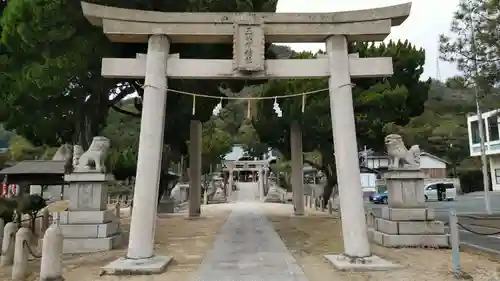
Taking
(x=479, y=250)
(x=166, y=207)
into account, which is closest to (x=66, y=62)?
(x=479, y=250)

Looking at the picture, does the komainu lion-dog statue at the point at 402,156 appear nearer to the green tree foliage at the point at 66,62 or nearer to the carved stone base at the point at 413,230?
the carved stone base at the point at 413,230

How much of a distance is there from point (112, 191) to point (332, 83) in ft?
106

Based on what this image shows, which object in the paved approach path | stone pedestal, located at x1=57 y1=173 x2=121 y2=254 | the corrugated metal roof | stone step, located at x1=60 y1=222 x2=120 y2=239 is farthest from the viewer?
the corrugated metal roof

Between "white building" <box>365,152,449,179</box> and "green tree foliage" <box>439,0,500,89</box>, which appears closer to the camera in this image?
"green tree foliage" <box>439,0,500,89</box>

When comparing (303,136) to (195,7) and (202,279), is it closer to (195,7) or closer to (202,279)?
(195,7)

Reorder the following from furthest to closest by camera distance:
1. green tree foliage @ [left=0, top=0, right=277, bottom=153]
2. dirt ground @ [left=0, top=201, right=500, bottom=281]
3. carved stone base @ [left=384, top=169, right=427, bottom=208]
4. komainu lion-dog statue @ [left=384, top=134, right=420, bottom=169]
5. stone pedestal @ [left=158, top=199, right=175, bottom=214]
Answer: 1. stone pedestal @ [left=158, top=199, right=175, bottom=214]
2. komainu lion-dog statue @ [left=384, top=134, right=420, bottom=169]
3. green tree foliage @ [left=0, top=0, right=277, bottom=153]
4. carved stone base @ [left=384, top=169, right=427, bottom=208]
5. dirt ground @ [left=0, top=201, right=500, bottom=281]

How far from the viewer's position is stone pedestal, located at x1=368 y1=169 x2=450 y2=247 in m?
10.0

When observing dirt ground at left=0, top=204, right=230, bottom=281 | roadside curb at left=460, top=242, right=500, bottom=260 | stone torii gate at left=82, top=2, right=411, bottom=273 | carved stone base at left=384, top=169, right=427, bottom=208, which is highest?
stone torii gate at left=82, top=2, right=411, bottom=273

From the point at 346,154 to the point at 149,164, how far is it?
4017mm

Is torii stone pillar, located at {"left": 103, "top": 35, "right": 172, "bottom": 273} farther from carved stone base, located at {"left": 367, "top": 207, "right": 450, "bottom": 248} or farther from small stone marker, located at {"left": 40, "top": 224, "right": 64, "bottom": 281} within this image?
carved stone base, located at {"left": 367, "top": 207, "right": 450, "bottom": 248}

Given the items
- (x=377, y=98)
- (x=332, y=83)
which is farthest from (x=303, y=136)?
(x=332, y=83)

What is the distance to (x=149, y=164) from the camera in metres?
8.10

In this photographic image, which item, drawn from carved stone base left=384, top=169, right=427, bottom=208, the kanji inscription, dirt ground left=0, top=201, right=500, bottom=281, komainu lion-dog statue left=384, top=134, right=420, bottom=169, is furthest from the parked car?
the kanji inscription

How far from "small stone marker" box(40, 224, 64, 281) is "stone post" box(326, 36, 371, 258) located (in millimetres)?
5217
